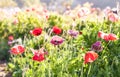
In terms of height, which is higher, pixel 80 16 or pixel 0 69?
pixel 80 16

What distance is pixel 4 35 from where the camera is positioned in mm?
8297

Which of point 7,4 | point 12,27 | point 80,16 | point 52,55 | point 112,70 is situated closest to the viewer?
point 112,70

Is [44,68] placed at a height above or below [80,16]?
below

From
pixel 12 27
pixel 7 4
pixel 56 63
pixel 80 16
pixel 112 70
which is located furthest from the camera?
pixel 7 4

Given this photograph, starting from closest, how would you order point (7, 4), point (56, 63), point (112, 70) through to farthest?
point (112, 70) < point (56, 63) < point (7, 4)

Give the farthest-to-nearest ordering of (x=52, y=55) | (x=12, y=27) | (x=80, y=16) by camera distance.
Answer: (x=12, y=27), (x=80, y=16), (x=52, y=55)

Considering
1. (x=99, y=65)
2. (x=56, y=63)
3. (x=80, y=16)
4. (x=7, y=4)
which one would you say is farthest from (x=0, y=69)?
(x=7, y=4)

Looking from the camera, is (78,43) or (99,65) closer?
(99,65)

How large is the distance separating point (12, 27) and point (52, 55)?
3441mm

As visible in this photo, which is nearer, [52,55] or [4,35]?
[52,55]

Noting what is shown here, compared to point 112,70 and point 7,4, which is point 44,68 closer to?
point 112,70

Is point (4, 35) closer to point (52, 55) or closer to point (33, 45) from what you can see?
point (33, 45)

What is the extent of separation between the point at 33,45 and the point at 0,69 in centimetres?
82

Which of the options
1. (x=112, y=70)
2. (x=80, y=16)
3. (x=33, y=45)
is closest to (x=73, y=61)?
(x=112, y=70)
